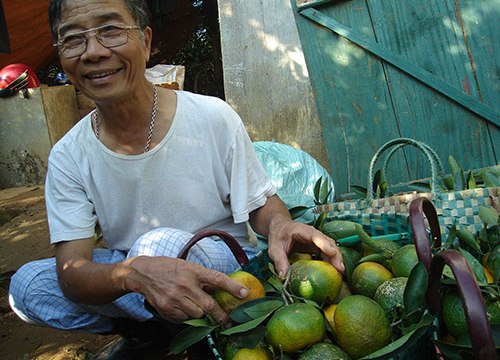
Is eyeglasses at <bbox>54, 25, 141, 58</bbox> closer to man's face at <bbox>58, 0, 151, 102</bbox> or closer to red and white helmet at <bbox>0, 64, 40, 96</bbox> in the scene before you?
man's face at <bbox>58, 0, 151, 102</bbox>

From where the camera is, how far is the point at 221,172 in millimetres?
1932

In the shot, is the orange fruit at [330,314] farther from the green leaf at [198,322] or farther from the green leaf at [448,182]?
the green leaf at [448,182]

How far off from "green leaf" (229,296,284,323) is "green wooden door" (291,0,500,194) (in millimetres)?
2233

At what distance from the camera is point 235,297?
131 cm

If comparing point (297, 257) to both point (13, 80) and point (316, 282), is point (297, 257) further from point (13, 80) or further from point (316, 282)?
point (13, 80)

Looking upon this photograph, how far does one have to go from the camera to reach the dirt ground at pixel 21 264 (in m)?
2.71

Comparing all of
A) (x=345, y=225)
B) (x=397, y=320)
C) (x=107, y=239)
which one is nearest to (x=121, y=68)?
(x=107, y=239)

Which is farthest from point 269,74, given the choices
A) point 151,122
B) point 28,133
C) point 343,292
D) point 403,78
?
point 28,133

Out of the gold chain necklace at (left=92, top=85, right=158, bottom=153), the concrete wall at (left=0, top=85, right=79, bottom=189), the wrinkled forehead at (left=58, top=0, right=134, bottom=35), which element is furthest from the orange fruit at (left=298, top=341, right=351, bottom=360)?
the concrete wall at (left=0, top=85, right=79, bottom=189)

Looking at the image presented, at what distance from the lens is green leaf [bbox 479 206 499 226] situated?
5.09 feet

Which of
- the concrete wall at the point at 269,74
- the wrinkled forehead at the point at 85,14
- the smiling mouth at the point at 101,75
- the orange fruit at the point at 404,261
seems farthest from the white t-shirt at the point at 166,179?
Answer: the concrete wall at the point at 269,74

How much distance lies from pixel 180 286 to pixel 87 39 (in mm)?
932

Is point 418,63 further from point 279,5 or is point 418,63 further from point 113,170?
point 113,170

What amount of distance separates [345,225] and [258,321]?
64 cm
